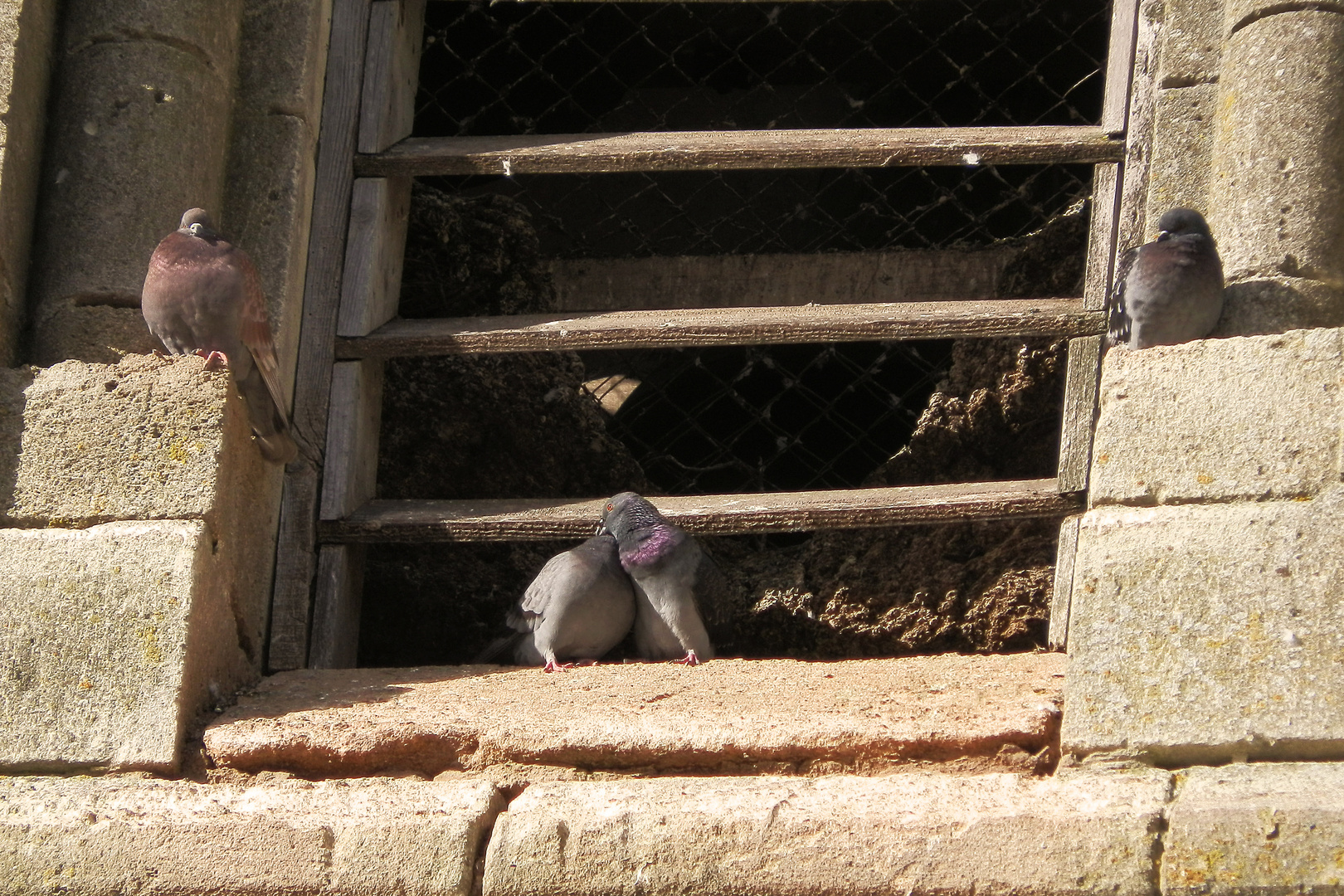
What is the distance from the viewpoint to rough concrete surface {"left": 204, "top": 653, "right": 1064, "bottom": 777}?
242 cm

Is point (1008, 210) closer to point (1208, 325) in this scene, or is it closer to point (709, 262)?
point (709, 262)

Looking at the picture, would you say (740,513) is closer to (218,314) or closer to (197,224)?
(218,314)

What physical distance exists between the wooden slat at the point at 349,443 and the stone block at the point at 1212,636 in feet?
5.40

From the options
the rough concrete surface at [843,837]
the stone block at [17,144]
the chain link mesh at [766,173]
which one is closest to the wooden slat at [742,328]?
the stone block at [17,144]

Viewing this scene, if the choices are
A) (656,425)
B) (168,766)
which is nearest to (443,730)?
(168,766)

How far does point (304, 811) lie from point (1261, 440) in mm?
1704

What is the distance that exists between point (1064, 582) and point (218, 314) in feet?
6.08

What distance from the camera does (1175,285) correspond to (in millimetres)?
2787

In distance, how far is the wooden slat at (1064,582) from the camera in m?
3.04

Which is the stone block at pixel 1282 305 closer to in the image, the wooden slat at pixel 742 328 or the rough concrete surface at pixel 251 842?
the wooden slat at pixel 742 328

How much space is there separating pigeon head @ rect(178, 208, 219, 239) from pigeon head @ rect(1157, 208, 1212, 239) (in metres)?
1.98

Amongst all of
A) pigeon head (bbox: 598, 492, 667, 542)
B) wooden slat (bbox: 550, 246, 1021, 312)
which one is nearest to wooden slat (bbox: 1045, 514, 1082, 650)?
pigeon head (bbox: 598, 492, 667, 542)

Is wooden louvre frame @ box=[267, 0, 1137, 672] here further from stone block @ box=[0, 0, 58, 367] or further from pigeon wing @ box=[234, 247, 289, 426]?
stone block @ box=[0, 0, 58, 367]

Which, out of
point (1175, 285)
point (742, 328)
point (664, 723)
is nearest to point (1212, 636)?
point (1175, 285)
